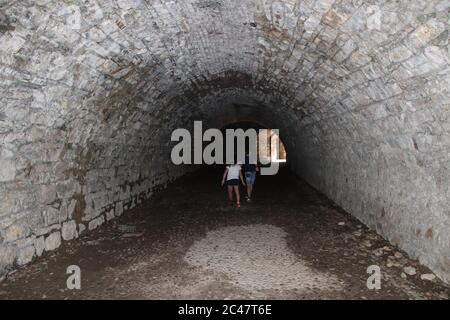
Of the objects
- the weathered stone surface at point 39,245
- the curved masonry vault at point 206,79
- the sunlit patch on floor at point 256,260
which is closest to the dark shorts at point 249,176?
the curved masonry vault at point 206,79

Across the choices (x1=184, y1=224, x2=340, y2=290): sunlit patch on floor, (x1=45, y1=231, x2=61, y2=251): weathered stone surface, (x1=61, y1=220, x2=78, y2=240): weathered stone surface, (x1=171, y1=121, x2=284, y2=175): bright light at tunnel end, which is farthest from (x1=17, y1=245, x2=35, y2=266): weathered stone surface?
(x1=171, y1=121, x2=284, y2=175): bright light at tunnel end

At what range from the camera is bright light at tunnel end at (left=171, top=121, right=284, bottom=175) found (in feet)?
41.6

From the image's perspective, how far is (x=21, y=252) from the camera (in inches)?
194

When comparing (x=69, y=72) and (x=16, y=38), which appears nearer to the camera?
(x=16, y=38)

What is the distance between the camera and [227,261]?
534cm

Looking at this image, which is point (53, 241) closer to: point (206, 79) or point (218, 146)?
point (206, 79)

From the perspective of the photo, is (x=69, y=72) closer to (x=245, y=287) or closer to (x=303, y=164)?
(x=245, y=287)

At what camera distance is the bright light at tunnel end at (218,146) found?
1268 cm

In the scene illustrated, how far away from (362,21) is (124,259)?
447cm

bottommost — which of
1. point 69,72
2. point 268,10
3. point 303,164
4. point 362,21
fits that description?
point 303,164

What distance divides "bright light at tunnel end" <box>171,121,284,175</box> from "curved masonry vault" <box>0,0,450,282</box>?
395 cm

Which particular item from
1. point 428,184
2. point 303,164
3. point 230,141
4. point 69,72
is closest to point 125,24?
point 69,72

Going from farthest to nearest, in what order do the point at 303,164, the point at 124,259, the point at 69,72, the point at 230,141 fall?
the point at 230,141, the point at 303,164, the point at 124,259, the point at 69,72
